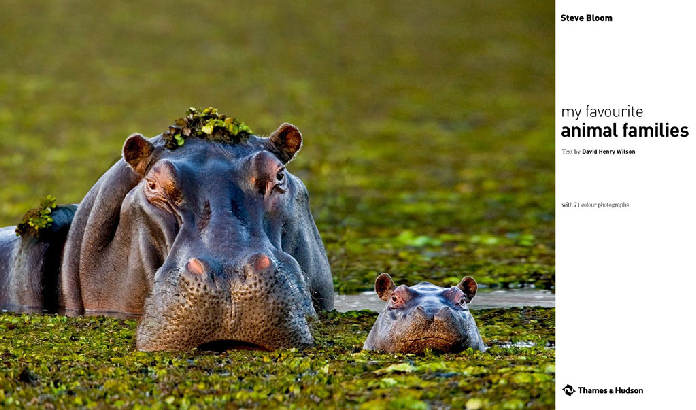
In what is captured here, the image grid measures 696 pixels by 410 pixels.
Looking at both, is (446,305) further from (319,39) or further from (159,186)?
(319,39)

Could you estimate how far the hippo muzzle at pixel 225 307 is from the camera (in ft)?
22.5

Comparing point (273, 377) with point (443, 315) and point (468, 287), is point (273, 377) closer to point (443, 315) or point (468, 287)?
point (443, 315)

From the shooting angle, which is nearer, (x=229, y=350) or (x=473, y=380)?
(x=473, y=380)

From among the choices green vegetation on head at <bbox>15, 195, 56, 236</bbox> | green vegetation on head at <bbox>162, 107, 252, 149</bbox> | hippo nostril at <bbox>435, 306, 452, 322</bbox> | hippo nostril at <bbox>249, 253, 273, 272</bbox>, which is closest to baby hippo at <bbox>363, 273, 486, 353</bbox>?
hippo nostril at <bbox>435, 306, 452, 322</bbox>

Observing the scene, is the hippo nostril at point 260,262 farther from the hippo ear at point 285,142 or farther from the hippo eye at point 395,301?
the hippo ear at point 285,142

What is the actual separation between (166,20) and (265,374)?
26.6 meters

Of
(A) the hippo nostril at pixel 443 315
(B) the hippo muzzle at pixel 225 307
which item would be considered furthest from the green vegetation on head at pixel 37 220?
(A) the hippo nostril at pixel 443 315

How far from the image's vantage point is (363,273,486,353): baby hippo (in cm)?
692

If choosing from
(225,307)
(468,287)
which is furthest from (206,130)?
(468,287)

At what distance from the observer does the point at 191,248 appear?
7.14 m

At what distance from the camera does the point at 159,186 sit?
774 centimetres
